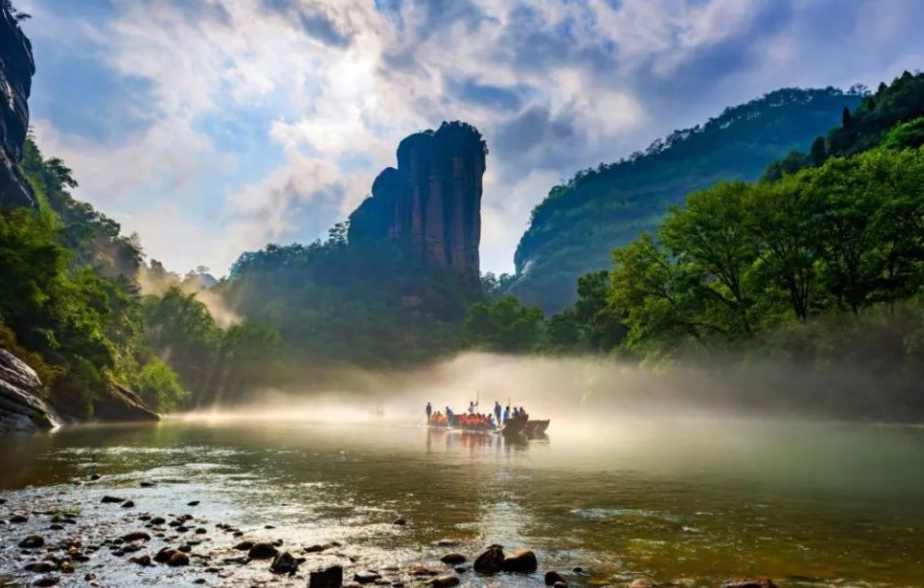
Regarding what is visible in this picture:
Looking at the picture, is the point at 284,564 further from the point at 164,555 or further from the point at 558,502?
the point at 558,502

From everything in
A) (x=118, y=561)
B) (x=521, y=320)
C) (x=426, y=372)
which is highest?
(x=521, y=320)

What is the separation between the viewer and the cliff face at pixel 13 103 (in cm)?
9888

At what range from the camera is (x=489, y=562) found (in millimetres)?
10453

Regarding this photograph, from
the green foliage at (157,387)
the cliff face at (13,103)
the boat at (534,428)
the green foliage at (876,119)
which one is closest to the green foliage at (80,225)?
the cliff face at (13,103)

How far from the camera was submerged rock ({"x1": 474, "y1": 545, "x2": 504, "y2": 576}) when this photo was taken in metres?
10.4

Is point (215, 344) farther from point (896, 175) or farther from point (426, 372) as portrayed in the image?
point (896, 175)

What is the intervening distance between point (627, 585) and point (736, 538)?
4.39 metres

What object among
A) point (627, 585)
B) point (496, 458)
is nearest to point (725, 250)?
point (496, 458)

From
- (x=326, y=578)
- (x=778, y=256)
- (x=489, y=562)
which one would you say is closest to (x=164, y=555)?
(x=326, y=578)

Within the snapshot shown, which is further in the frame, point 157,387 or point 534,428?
point 157,387

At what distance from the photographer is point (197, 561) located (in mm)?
10750

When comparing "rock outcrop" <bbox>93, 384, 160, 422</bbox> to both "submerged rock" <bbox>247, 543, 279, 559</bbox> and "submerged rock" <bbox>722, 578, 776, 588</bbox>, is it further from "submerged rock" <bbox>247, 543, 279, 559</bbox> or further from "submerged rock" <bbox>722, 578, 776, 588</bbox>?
"submerged rock" <bbox>722, 578, 776, 588</bbox>

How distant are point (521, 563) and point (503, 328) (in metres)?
137

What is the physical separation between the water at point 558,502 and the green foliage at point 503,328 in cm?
11086
